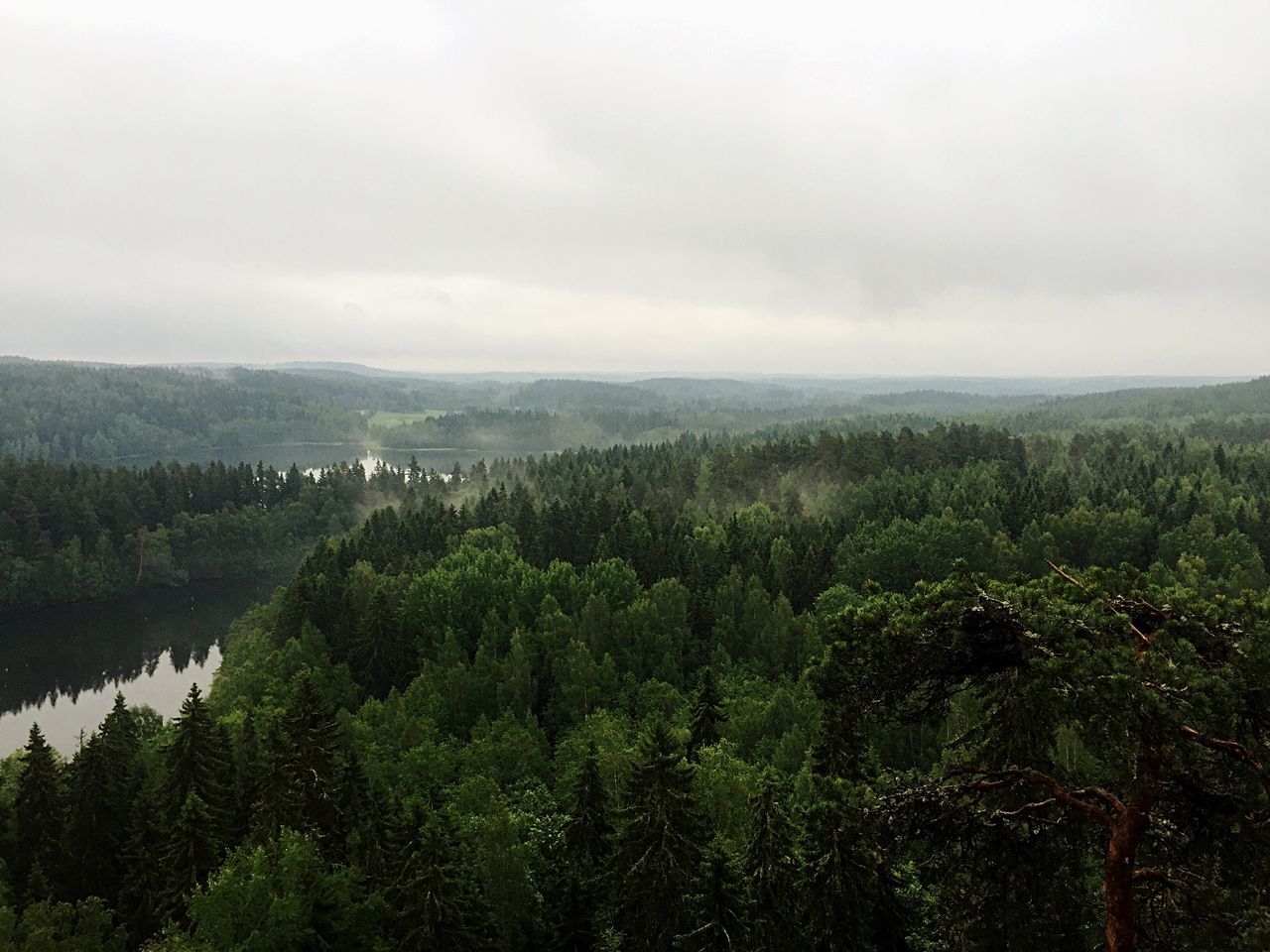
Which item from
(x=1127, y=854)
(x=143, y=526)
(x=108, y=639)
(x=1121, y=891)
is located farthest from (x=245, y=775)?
(x=143, y=526)

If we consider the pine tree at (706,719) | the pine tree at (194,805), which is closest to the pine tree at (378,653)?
the pine tree at (194,805)

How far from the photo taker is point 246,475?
517ft

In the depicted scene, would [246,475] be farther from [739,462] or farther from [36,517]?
[739,462]

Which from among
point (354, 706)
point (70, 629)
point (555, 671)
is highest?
point (555, 671)

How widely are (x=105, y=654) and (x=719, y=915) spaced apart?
10245 centimetres

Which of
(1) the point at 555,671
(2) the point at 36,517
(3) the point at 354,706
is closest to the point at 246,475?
(2) the point at 36,517

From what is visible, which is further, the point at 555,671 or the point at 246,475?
the point at 246,475

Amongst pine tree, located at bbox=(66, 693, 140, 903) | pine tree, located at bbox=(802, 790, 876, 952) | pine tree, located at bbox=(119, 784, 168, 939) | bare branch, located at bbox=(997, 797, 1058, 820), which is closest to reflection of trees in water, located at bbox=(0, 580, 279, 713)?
pine tree, located at bbox=(66, 693, 140, 903)

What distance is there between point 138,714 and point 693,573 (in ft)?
158

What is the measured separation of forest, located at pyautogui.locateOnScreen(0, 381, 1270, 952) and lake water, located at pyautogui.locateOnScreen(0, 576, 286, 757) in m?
10.9

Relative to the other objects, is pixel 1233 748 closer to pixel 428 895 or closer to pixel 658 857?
pixel 658 857

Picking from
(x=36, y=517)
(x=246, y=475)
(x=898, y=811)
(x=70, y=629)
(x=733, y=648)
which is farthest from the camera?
(x=246, y=475)

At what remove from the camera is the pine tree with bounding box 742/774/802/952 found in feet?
79.6

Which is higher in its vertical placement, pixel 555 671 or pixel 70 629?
pixel 555 671
